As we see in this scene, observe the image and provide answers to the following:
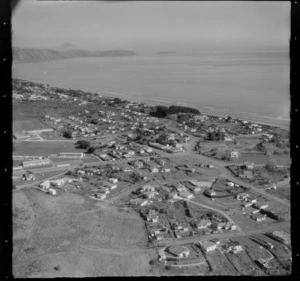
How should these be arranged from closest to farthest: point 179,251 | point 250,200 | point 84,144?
point 179,251 < point 250,200 < point 84,144

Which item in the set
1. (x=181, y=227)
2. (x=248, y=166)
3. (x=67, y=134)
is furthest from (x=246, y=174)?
(x=67, y=134)

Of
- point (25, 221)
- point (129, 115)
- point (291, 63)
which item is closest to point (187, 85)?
point (129, 115)

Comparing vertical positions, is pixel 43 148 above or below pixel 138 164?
above

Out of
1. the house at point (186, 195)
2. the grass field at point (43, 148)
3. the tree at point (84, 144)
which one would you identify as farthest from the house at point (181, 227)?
the tree at point (84, 144)

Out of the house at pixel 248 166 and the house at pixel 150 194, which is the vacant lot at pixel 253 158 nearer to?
the house at pixel 248 166

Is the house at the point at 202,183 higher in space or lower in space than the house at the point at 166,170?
Answer: lower

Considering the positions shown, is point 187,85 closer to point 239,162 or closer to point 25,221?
point 239,162

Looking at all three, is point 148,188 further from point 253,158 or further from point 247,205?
point 253,158

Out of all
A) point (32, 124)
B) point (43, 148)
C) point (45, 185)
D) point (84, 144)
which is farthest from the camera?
point (32, 124)
